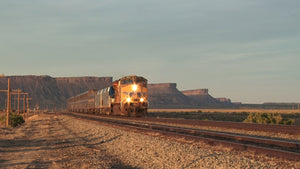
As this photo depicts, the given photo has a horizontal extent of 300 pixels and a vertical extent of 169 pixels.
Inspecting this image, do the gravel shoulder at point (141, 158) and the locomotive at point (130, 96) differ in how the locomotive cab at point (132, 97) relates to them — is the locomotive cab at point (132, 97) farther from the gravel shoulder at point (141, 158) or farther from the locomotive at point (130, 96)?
the gravel shoulder at point (141, 158)

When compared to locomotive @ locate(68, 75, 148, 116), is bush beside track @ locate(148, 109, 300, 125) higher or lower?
lower

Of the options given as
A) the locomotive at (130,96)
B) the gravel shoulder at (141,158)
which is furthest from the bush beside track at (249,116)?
the gravel shoulder at (141,158)

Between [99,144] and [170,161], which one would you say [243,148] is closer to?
[170,161]

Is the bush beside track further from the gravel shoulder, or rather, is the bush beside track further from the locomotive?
the gravel shoulder

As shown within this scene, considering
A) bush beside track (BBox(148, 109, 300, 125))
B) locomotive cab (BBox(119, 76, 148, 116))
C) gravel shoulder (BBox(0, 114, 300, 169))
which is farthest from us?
locomotive cab (BBox(119, 76, 148, 116))

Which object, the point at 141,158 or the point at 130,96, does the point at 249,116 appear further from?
the point at 141,158

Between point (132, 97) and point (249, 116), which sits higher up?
point (132, 97)

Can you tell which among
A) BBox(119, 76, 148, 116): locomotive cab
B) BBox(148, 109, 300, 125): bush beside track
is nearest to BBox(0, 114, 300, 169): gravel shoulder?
BBox(119, 76, 148, 116): locomotive cab

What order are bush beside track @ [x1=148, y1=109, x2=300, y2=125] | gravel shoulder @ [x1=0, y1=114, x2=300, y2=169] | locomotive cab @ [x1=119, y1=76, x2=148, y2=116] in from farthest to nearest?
1. locomotive cab @ [x1=119, y1=76, x2=148, y2=116]
2. bush beside track @ [x1=148, y1=109, x2=300, y2=125]
3. gravel shoulder @ [x1=0, y1=114, x2=300, y2=169]

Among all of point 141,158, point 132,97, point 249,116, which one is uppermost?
point 132,97

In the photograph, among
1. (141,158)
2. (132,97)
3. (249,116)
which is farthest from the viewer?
(249,116)

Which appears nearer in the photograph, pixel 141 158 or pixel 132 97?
pixel 141 158

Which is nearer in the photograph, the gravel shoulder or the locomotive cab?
the gravel shoulder

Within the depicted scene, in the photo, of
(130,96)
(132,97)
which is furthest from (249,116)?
(130,96)
